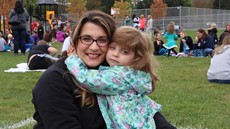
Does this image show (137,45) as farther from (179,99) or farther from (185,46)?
(185,46)

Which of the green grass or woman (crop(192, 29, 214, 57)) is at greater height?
woman (crop(192, 29, 214, 57))

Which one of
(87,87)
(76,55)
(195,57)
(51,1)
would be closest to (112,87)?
(87,87)

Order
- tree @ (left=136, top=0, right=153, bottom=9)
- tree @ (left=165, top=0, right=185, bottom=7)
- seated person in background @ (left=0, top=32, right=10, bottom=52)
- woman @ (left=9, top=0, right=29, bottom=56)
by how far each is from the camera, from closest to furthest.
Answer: woman @ (left=9, top=0, right=29, bottom=56) < seated person in background @ (left=0, top=32, right=10, bottom=52) < tree @ (left=136, top=0, right=153, bottom=9) < tree @ (left=165, top=0, right=185, bottom=7)

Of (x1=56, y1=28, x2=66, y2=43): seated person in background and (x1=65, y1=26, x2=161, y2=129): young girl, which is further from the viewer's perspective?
(x1=56, y1=28, x2=66, y2=43): seated person in background

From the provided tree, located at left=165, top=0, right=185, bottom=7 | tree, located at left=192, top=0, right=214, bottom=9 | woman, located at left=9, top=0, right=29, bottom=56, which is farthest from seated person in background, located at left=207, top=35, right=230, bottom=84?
tree, located at left=192, top=0, right=214, bottom=9

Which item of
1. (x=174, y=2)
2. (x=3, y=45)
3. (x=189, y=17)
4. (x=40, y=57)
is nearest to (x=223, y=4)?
(x=174, y=2)

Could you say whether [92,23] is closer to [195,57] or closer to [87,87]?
[87,87]

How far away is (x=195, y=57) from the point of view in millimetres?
14289

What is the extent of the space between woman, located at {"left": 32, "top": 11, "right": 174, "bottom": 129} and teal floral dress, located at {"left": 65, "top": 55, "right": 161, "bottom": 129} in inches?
1.8

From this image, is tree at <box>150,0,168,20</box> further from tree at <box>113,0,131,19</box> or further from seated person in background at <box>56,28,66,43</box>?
seated person in background at <box>56,28,66,43</box>

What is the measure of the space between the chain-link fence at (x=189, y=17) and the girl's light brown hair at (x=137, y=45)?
39.6m

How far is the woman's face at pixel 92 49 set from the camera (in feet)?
7.38

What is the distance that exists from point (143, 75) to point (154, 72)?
12cm

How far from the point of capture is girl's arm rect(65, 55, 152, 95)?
7.20 feet
